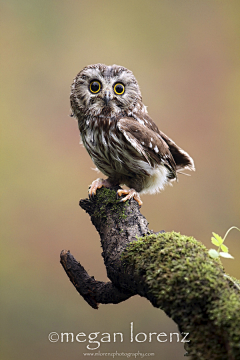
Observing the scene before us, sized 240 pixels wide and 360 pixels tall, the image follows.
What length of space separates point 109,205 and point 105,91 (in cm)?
76

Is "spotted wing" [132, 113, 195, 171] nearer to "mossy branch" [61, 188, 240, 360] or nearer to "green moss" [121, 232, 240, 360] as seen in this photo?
"mossy branch" [61, 188, 240, 360]

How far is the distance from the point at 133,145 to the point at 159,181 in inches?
16.1

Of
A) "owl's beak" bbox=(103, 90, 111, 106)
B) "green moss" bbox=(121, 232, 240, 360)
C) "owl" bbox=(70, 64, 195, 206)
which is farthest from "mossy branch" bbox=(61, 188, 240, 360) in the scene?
"owl's beak" bbox=(103, 90, 111, 106)

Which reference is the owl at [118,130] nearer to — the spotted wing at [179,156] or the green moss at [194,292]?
the spotted wing at [179,156]

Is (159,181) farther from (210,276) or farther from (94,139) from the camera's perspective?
(210,276)

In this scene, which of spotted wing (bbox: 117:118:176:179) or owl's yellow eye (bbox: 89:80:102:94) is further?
owl's yellow eye (bbox: 89:80:102:94)

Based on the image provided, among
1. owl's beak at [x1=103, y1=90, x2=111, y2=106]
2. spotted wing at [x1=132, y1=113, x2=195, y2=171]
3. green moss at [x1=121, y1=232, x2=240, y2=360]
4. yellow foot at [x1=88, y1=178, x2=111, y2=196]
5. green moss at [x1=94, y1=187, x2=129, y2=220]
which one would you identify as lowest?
green moss at [x1=121, y1=232, x2=240, y2=360]

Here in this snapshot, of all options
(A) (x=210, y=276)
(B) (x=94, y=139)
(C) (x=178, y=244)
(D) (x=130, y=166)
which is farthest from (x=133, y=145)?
(A) (x=210, y=276)

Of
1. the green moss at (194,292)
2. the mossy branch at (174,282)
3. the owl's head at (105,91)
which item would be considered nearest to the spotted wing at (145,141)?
the owl's head at (105,91)

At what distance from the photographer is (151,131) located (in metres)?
2.18

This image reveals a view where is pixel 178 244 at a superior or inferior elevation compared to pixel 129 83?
inferior

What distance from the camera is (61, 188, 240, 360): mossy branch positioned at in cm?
106

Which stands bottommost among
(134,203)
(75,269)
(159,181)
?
(75,269)

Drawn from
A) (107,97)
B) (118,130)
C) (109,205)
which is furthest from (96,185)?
(107,97)
